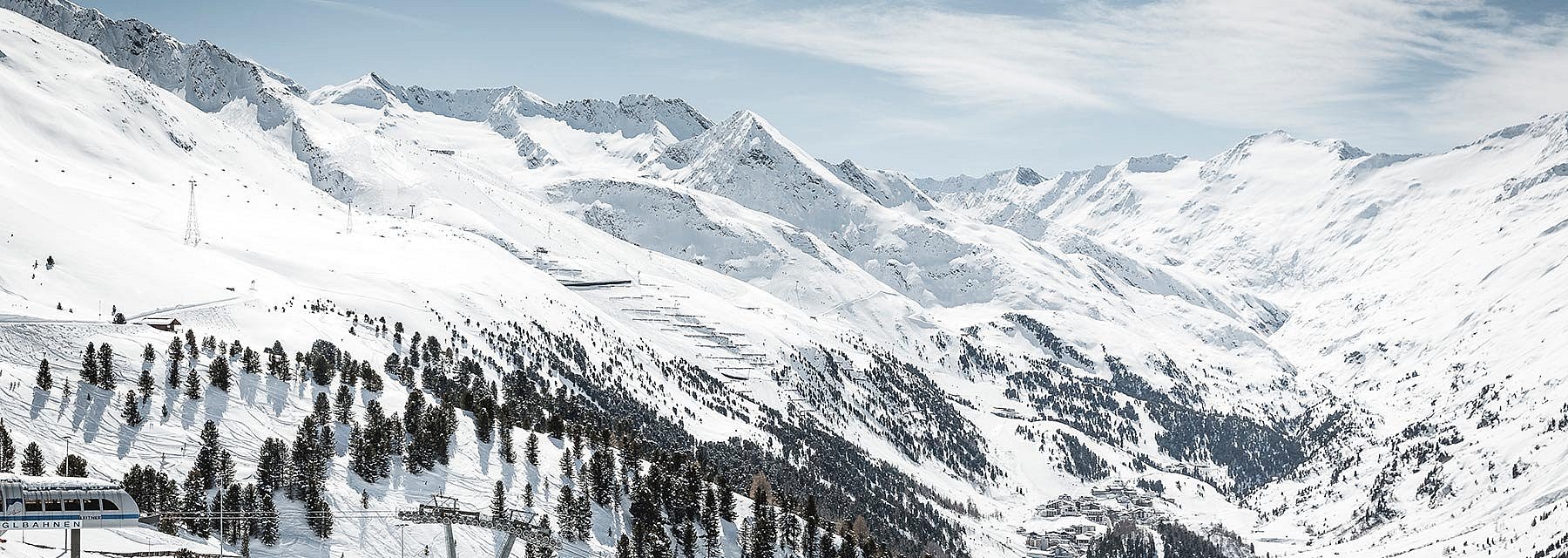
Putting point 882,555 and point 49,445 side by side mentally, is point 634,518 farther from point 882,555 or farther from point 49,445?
point 49,445

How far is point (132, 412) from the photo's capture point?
117 meters

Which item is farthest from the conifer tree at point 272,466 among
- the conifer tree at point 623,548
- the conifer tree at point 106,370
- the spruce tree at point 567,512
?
the conifer tree at point 623,548

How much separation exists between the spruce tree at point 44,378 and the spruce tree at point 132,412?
7.03 m

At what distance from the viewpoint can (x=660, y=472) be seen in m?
165

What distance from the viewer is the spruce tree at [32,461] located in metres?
97.9

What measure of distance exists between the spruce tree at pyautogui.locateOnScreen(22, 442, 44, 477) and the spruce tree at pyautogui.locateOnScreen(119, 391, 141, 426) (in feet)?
50.9

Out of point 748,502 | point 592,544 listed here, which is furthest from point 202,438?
point 748,502

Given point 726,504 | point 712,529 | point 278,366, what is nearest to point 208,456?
point 278,366

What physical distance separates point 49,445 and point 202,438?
14591mm

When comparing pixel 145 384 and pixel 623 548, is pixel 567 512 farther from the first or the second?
pixel 145 384

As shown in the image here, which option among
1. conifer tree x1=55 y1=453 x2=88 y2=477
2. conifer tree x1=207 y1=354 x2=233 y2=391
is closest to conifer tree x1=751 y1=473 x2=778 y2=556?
conifer tree x1=207 y1=354 x2=233 y2=391

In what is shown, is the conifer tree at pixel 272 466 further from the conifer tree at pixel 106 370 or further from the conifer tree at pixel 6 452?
the conifer tree at pixel 6 452

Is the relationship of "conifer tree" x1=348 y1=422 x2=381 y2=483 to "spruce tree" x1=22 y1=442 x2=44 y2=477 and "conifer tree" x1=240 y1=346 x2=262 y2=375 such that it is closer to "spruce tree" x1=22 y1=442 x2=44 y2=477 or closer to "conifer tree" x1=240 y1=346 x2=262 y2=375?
"conifer tree" x1=240 y1=346 x2=262 y2=375

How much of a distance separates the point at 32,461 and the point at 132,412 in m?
→ 18.9
